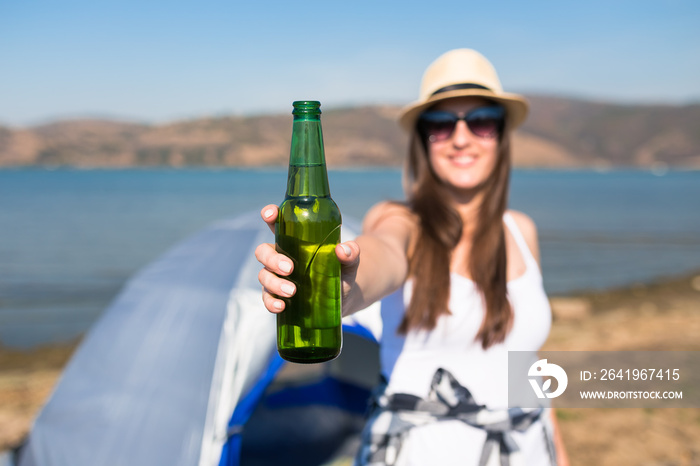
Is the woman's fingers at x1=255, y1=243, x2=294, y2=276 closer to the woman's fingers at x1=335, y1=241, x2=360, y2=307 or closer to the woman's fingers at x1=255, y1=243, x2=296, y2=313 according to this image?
the woman's fingers at x1=255, y1=243, x2=296, y2=313

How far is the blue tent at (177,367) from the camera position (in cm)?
271

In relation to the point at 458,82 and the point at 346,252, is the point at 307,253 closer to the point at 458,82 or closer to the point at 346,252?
the point at 346,252

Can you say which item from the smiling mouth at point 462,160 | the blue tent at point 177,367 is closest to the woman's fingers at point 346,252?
the smiling mouth at point 462,160

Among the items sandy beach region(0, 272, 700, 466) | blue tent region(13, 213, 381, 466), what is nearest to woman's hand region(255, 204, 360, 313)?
blue tent region(13, 213, 381, 466)

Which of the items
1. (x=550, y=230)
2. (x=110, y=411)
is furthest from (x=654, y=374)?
(x=550, y=230)

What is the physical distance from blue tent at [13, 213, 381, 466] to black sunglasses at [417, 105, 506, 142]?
3.22 ft

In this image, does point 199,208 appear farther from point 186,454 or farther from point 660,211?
point 186,454

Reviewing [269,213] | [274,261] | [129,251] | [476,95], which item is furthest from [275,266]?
[129,251]

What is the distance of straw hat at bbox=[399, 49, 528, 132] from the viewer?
7.96ft

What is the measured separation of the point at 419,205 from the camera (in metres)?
2.44

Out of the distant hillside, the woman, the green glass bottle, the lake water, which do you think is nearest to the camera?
the green glass bottle

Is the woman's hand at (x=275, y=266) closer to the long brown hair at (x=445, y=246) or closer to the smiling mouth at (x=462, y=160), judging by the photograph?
the long brown hair at (x=445, y=246)

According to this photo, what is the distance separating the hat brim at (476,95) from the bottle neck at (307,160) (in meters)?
1.28

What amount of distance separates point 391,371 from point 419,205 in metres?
0.70
